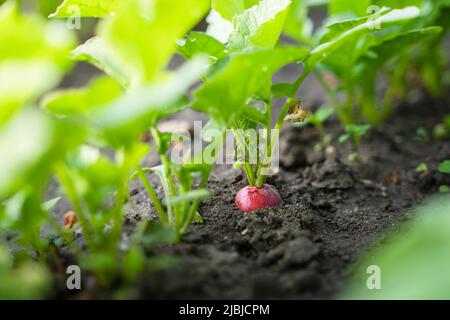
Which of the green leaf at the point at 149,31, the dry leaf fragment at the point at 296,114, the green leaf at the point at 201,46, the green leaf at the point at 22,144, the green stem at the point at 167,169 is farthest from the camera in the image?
the dry leaf fragment at the point at 296,114

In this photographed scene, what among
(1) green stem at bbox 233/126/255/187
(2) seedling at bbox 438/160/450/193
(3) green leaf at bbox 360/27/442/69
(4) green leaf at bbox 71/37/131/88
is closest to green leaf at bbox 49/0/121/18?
(4) green leaf at bbox 71/37/131/88

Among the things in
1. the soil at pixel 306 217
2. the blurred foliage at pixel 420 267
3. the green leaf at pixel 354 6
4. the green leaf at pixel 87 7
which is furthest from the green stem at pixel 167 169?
the green leaf at pixel 354 6

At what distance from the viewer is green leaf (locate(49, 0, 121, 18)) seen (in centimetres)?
108

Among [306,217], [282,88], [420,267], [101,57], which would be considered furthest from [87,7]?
[420,267]

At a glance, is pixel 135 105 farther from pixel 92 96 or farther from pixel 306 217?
pixel 306 217

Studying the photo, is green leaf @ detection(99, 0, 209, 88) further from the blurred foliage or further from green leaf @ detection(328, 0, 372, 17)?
green leaf @ detection(328, 0, 372, 17)

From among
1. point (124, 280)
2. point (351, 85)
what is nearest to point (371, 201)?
point (351, 85)

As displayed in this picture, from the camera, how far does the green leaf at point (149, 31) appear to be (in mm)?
755

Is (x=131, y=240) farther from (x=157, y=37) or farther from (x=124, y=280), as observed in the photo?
(x=157, y=37)

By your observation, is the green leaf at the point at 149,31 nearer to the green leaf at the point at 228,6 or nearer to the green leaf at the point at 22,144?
the green leaf at the point at 22,144

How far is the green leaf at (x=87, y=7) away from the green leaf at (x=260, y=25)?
0.90 ft

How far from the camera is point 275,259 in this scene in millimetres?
992

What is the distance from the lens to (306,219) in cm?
121

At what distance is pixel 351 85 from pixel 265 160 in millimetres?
754
